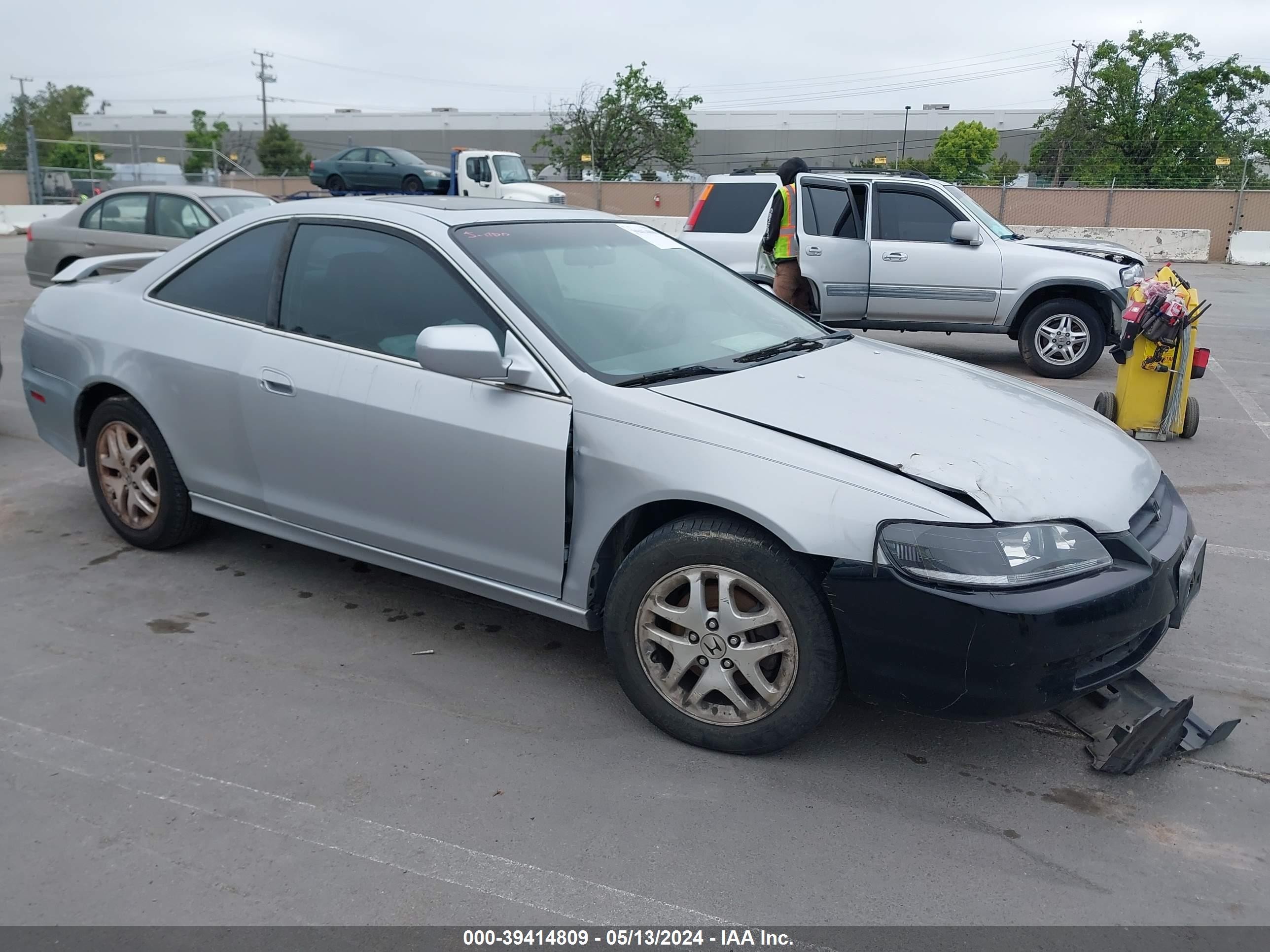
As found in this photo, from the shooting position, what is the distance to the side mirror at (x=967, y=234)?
10102 millimetres

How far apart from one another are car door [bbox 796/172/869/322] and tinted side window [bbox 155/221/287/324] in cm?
696

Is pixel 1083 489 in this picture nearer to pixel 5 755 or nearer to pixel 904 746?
pixel 904 746

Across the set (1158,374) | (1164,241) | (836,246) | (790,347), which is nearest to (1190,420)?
(1158,374)

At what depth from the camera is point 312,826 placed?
2.90 meters

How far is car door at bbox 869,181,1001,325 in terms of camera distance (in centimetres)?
1027

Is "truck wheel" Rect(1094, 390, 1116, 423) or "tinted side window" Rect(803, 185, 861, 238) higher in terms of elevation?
"tinted side window" Rect(803, 185, 861, 238)

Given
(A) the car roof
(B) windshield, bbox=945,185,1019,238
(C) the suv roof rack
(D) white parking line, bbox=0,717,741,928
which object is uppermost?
(C) the suv roof rack

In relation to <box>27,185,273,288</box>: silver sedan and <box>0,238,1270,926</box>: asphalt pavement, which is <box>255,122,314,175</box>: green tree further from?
<box>0,238,1270,926</box>: asphalt pavement

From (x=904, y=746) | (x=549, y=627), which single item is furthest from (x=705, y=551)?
(x=549, y=627)

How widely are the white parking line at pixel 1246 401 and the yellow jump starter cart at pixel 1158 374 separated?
2.57 feet

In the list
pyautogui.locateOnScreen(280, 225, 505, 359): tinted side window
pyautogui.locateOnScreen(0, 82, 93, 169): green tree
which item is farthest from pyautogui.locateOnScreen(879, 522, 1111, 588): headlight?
pyautogui.locateOnScreen(0, 82, 93, 169): green tree

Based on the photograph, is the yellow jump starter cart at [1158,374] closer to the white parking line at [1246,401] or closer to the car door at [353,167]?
the white parking line at [1246,401]

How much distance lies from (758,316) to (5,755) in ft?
10.1

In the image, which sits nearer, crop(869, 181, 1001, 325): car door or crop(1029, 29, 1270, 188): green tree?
crop(869, 181, 1001, 325): car door
